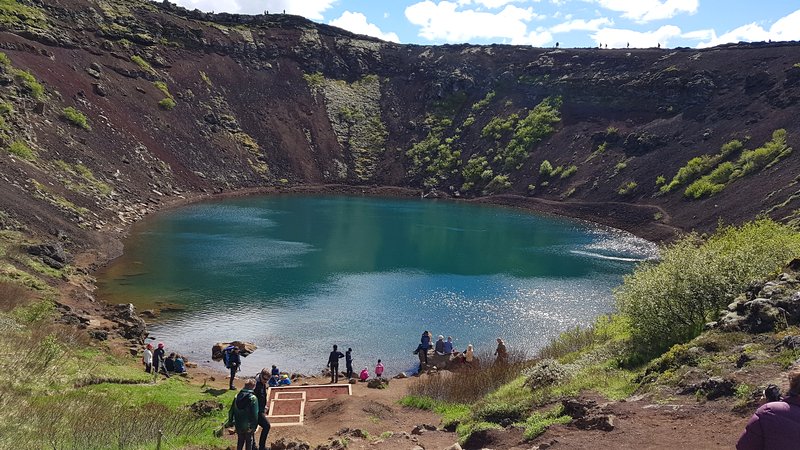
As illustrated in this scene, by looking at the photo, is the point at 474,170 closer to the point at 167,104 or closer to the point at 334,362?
the point at 167,104

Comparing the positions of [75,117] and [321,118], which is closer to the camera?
[75,117]

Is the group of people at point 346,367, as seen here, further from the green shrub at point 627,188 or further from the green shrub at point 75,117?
the green shrub at point 627,188

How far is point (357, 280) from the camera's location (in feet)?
166

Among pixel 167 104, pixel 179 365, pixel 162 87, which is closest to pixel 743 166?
pixel 179 365

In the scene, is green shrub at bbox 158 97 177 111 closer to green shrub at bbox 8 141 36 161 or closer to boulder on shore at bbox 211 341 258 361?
green shrub at bbox 8 141 36 161

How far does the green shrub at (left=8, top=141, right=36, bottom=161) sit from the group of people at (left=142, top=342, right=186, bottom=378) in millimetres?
41062

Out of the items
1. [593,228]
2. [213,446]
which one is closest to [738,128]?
[593,228]

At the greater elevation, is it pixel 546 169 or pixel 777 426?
pixel 546 169

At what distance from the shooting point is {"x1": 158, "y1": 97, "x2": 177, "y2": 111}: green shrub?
97.1 meters

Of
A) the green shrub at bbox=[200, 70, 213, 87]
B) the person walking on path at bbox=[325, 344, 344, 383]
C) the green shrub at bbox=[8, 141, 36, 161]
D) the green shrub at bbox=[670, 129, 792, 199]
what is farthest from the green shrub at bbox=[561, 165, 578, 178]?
the person walking on path at bbox=[325, 344, 344, 383]

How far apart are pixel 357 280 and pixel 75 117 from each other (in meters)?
50.8

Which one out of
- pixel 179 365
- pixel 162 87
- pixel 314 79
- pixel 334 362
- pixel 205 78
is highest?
pixel 314 79

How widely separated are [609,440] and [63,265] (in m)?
42.2

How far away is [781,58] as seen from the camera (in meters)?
92.2
